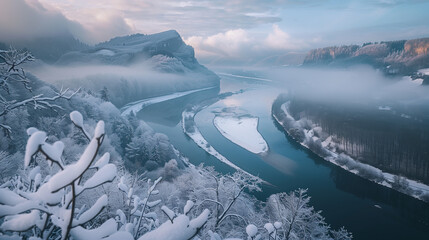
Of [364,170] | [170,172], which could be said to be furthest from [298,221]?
[364,170]

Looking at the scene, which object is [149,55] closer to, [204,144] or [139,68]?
[139,68]

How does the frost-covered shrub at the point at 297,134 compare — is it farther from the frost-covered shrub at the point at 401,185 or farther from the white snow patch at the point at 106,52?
the white snow patch at the point at 106,52

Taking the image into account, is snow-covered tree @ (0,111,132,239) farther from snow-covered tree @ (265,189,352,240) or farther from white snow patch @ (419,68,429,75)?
white snow patch @ (419,68,429,75)

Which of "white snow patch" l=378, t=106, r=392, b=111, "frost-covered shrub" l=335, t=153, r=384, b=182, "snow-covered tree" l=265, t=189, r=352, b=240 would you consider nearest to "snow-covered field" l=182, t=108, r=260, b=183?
"snow-covered tree" l=265, t=189, r=352, b=240

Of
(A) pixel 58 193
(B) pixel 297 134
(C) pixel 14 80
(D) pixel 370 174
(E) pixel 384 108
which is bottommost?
(E) pixel 384 108

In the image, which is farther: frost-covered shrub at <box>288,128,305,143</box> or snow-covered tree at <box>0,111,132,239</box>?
frost-covered shrub at <box>288,128,305,143</box>

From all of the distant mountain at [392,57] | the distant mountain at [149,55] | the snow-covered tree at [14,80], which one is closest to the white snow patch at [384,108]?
the distant mountain at [392,57]
